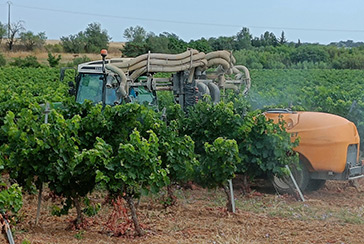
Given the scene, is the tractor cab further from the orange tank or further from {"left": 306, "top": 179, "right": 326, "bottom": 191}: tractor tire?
{"left": 306, "top": 179, "right": 326, "bottom": 191}: tractor tire

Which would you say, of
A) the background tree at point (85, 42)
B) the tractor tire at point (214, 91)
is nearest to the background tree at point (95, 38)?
the background tree at point (85, 42)

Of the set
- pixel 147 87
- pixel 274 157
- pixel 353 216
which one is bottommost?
pixel 353 216

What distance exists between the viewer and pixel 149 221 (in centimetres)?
890

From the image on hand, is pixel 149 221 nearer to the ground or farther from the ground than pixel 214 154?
nearer to the ground

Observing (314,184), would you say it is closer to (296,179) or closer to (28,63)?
(296,179)

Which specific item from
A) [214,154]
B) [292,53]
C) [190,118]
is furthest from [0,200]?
[292,53]

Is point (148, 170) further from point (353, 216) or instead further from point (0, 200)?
point (353, 216)

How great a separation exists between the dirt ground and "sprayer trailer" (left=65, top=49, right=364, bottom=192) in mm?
523

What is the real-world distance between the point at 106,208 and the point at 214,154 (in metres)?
1.94

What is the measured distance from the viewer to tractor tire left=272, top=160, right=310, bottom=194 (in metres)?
11.1

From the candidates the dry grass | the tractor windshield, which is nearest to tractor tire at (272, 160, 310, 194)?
the tractor windshield

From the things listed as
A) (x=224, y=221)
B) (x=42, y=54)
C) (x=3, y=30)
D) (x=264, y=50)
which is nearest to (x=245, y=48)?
(x=264, y=50)

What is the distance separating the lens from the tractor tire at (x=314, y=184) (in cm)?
1142

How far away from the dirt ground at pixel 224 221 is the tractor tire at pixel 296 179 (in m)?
0.19
